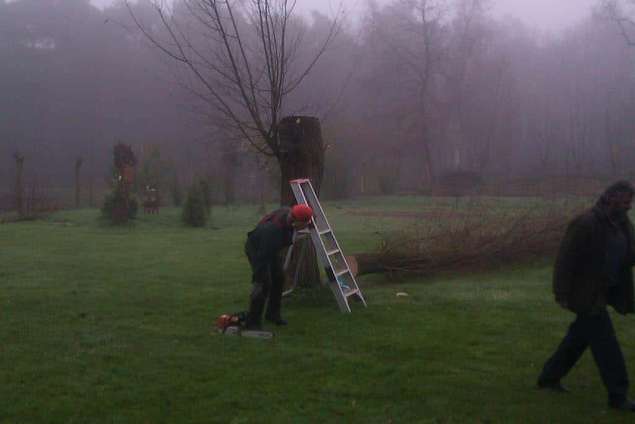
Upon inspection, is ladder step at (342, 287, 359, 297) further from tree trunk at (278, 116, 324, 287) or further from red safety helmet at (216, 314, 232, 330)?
red safety helmet at (216, 314, 232, 330)

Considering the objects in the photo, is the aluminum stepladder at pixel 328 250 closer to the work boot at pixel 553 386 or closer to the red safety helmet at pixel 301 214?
the red safety helmet at pixel 301 214

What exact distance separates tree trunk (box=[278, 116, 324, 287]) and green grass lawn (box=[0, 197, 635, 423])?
0.42 meters

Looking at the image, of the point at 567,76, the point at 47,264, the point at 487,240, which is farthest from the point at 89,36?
the point at 487,240

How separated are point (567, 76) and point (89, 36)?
32873 mm

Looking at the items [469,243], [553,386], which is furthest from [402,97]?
[553,386]

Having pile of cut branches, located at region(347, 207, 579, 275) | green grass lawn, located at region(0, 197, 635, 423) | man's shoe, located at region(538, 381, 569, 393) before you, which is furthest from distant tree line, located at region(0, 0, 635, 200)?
man's shoe, located at region(538, 381, 569, 393)

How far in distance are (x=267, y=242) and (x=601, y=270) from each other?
11.6 feet

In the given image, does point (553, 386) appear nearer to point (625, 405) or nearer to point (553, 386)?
point (553, 386)

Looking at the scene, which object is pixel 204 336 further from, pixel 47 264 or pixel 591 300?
pixel 47 264

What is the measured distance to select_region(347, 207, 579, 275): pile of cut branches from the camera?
12.9 meters

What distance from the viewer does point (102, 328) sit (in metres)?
8.76

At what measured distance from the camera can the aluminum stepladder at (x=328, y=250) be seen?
30.3 feet

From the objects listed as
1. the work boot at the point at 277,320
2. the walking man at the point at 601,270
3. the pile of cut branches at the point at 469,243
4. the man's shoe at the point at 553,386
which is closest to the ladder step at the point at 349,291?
the work boot at the point at 277,320

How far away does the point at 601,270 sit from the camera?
5.79 m
